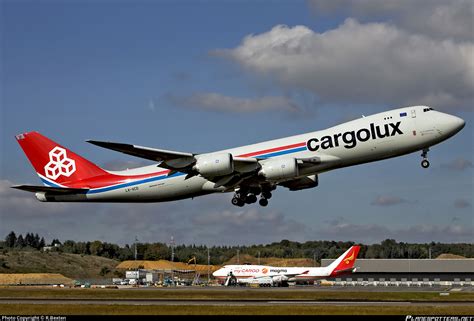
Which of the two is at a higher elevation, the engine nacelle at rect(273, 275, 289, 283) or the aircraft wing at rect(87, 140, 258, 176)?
the aircraft wing at rect(87, 140, 258, 176)

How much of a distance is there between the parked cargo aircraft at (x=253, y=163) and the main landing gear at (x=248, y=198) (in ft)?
0.05

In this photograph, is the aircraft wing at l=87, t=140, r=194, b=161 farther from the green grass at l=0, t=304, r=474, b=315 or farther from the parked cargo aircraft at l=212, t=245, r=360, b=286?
the parked cargo aircraft at l=212, t=245, r=360, b=286

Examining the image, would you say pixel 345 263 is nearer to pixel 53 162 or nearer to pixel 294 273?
pixel 294 273

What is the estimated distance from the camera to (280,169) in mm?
55688

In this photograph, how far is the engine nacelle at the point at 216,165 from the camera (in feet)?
185

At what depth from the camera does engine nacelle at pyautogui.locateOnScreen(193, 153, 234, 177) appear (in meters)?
56.5

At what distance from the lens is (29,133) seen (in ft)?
230

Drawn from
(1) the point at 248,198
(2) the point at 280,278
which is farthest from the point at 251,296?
(2) the point at 280,278

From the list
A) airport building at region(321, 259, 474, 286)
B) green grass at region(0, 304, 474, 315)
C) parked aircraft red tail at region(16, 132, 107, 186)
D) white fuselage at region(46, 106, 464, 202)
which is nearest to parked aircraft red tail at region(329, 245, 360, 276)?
airport building at region(321, 259, 474, 286)

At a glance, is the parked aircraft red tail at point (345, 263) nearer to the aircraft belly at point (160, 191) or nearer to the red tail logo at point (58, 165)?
the aircraft belly at point (160, 191)

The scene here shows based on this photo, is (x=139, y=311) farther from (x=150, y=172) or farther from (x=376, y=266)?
(x=376, y=266)

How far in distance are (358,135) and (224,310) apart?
16664 mm

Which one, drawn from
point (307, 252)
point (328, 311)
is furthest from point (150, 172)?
point (307, 252)

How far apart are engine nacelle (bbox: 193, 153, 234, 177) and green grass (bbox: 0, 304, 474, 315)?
11621 mm
